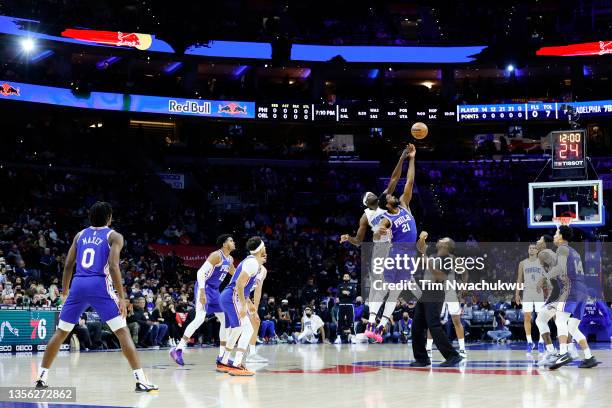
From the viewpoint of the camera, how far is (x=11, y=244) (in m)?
24.4

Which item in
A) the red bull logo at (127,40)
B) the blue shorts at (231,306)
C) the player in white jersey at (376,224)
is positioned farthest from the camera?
the red bull logo at (127,40)

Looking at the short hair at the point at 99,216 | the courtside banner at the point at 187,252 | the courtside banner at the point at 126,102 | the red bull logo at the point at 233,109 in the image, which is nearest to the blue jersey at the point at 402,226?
the short hair at the point at 99,216

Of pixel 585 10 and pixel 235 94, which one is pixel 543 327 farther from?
pixel 585 10

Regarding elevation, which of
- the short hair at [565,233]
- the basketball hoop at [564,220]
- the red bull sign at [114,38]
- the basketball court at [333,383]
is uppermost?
the red bull sign at [114,38]

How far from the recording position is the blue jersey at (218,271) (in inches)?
537

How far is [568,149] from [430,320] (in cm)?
1118

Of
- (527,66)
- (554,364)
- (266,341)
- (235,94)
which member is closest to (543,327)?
(554,364)

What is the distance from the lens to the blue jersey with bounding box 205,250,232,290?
13633 millimetres

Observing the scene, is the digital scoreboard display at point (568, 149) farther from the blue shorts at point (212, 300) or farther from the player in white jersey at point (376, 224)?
the blue shorts at point (212, 300)

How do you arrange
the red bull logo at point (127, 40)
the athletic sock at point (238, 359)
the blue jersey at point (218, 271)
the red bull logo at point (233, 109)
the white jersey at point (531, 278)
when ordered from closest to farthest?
the athletic sock at point (238, 359)
the blue jersey at point (218, 271)
the white jersey at point (531, 278)
the red bull logo at point (127, 40)
the red bull logo at point (233, 109)

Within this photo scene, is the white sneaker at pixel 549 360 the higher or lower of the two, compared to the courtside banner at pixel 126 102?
lower

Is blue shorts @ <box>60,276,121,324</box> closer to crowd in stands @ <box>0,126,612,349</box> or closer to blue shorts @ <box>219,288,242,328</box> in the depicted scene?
blue shorts @ <box>219,288,242,328</box>

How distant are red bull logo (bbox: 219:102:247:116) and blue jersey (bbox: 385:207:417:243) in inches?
994

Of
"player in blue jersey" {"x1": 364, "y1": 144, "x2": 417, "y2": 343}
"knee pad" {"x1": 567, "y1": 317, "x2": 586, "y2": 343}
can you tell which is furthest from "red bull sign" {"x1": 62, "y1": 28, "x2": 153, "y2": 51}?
"knee pad" {"x1": 567, "y1": 317, "x2": 586, "y2": 343}
